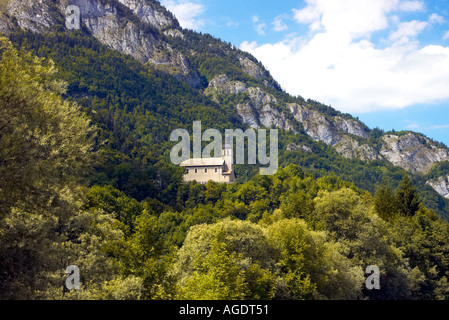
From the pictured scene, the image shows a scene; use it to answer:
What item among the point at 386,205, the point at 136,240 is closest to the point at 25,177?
the point at 136,240

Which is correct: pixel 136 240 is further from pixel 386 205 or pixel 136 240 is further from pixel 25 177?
pixel 386 205

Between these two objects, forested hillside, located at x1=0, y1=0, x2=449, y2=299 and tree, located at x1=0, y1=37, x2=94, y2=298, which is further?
forested hillside, located at x1=0, y1=0, x2=449, y2=299

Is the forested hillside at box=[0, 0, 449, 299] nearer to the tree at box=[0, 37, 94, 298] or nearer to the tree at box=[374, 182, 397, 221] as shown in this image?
the tree at box=[0, 37, 94, 298]

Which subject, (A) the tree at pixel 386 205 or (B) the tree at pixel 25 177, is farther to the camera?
(A) the tree at pixel 386 205

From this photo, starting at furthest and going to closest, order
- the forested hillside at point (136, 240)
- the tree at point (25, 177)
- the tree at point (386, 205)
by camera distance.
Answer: the tree at point (386, 205)
the forested hillside at point (136, 240)
the tree at point (25, 177)

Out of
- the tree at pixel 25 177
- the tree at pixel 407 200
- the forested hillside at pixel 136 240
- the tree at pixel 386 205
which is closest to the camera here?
the tree at pixel 25 177

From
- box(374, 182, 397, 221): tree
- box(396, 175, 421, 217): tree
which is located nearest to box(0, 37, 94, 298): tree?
box(374, 182, 397, 221): tree

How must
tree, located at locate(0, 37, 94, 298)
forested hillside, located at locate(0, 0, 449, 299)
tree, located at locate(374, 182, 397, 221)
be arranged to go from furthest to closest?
tree, located at locate(374, 182, 397, 221) < forested hillside, located at locate(0, 0, 449, 299) < tree, located at locate(0, 37, 94, 298)

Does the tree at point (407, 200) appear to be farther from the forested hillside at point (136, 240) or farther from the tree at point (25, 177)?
the tree at point (25, 177)

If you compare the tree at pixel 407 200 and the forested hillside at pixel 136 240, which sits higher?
the tree at pixel 407 200

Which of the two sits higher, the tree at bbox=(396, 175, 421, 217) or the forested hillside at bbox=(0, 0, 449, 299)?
the tree at bbox=(396, 175, 421, 217)

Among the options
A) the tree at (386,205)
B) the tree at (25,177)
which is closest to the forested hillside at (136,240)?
the tree at (25,177)
